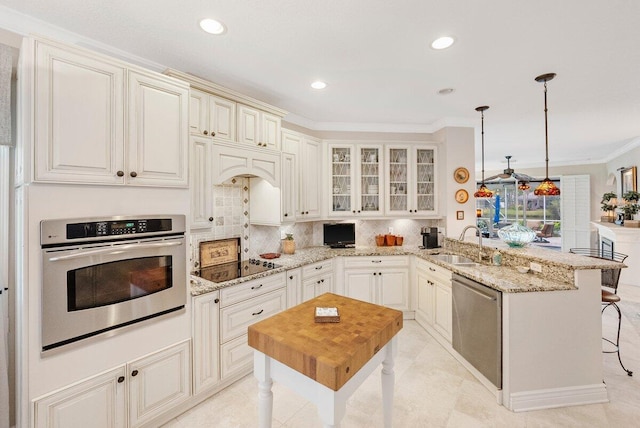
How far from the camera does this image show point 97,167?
1668mm

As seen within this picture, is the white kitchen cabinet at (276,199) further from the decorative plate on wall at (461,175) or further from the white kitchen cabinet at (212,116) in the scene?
the decorative plate on wall at (461,175)

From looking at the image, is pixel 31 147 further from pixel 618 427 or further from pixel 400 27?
pixel 618 427

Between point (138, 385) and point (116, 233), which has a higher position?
point (116, 233)

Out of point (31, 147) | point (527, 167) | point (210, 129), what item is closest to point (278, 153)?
point (210, 129)

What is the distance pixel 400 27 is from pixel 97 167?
2121 millimetres

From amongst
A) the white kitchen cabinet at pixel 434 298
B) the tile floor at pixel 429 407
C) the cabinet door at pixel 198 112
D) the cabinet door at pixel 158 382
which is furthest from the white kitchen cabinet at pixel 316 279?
the cabinet door at pixel 198 112

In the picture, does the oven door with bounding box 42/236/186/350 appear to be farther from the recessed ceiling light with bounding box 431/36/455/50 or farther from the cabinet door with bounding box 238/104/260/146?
the recessed ceiling light with bounding box 431/36/455/50

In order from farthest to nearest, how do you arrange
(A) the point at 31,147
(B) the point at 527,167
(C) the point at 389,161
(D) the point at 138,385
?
(B) the point at 527,167 → (C) the point at 389,161 → (D) the point at 138,385 → (A) the point at 31,147

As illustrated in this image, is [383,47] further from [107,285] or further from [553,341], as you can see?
[553,341]

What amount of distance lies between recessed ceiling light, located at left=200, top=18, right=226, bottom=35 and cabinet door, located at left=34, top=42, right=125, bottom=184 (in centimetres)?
60

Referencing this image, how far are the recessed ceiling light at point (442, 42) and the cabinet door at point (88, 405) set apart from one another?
3.08 m

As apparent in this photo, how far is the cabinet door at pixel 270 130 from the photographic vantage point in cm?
295

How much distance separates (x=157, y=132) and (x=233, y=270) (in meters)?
1.42

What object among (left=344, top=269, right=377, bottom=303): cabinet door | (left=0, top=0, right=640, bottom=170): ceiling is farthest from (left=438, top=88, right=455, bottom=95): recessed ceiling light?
(left=344, top=269, right=377, bottom=303): cabinet door
